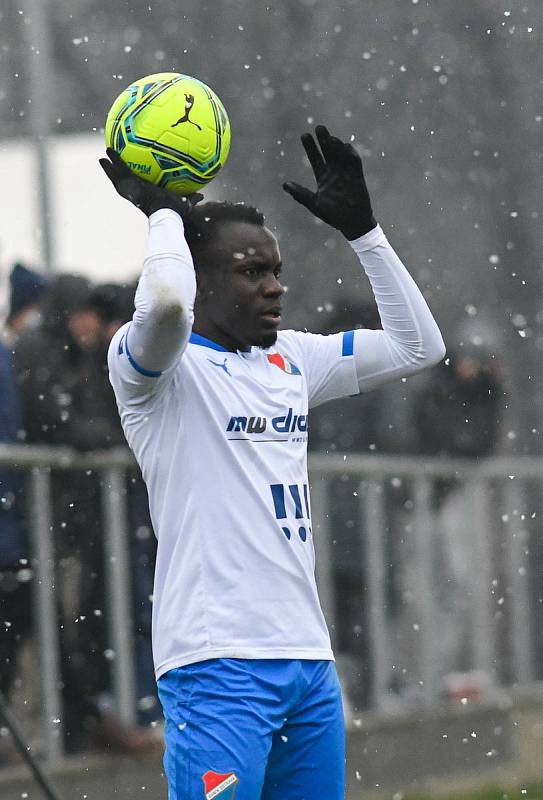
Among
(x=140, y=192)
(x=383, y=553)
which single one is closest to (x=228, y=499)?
(x=140, y=192)

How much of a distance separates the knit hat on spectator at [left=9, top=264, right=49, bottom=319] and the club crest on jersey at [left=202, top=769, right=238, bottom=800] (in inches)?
140

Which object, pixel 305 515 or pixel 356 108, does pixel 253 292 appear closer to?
pixel 305 515

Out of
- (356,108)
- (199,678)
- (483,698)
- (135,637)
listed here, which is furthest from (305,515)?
(356,108)

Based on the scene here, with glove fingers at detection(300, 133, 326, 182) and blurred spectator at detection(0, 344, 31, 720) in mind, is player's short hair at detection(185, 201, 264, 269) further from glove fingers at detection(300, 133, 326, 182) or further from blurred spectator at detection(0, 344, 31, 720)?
blurred spectator at detection(0, 344, 31, 720)

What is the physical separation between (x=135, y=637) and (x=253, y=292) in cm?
303

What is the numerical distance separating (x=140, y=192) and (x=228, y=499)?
0.71 m

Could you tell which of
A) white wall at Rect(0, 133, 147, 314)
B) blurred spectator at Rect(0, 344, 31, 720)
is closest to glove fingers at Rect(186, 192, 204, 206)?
blurred spectator at Rect(0, 344, 31, 720)

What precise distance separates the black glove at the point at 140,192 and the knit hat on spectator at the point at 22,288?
3.02 metres

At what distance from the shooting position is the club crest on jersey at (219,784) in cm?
350

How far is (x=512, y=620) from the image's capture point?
826cm

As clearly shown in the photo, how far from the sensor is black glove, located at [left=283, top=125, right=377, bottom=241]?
12.9ft

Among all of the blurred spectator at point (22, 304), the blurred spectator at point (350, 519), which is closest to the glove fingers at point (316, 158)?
the blurred spectator at point (22, 304)

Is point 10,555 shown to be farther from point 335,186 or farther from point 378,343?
point 335,186

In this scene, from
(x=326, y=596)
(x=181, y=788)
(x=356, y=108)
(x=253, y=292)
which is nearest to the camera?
(x=181, y=788)
